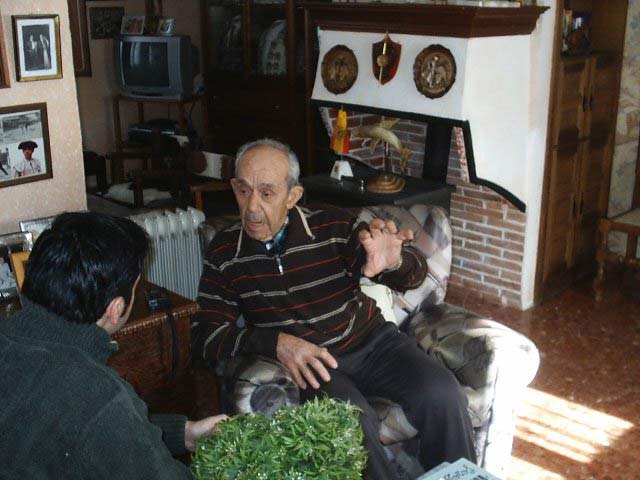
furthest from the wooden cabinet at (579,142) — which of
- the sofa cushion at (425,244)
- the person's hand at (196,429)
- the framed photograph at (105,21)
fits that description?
the framed photograph at (105,21)

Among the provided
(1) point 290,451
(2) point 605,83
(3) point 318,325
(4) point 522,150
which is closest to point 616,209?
(2) point 605,83

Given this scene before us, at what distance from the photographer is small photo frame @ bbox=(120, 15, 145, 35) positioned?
17.9 feet

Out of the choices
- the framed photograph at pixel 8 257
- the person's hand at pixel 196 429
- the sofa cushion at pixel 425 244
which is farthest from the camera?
the sofa cushion at pixel 425 244

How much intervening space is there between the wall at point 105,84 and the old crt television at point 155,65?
0.28m

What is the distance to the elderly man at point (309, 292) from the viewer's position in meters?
2.18

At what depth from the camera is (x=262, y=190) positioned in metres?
2.26

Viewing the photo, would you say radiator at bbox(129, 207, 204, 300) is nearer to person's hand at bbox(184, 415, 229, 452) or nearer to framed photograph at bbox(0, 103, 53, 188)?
framed photograph at bbox(0, 103, 53, 188)

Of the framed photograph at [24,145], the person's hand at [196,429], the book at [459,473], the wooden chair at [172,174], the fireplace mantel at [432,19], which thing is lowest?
the book at [459,473]

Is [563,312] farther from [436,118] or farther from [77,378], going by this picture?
[77,378]

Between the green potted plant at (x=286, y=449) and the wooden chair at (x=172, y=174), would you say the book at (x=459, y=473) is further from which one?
the wooden chair at (x=172, y=174)

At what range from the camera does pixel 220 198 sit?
5.54 meters

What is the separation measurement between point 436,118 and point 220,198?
2473 mm

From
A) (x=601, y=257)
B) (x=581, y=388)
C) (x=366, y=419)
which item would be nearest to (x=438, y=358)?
(x=366, y=419)

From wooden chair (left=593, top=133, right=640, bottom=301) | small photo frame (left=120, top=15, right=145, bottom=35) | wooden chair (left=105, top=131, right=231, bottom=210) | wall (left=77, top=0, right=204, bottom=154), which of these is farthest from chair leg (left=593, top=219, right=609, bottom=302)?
wall (left=77, top=0, right=204, bottom=154)
